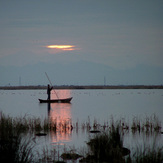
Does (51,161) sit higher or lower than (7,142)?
lower

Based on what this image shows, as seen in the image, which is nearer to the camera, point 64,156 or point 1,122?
point 64,156

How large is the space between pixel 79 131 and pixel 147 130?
411cm

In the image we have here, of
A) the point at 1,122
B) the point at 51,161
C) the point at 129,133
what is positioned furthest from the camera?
the point at 129,133

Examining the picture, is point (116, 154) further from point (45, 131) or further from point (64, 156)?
point (45, 131)

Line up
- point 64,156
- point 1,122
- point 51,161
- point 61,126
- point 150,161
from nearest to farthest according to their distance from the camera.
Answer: point 150,161 < point 51,161 < point 64,156 < point 1,122 < point 61,126

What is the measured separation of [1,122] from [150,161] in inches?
339

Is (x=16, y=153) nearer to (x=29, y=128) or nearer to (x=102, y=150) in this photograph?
(x=102, y=150)

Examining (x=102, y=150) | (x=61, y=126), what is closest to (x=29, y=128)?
(x=61, y=126)

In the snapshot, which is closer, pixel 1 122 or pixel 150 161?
pixel 150 161

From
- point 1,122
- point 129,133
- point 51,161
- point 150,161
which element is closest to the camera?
point 150,161

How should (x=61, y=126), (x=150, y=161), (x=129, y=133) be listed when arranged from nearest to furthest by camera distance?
(x=150, y=161), (x=129, y=133), (x=61, y=126)

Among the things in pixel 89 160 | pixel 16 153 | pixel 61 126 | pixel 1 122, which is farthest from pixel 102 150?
pixel 61 126

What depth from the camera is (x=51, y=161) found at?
396 inches

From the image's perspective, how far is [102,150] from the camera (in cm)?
1026
